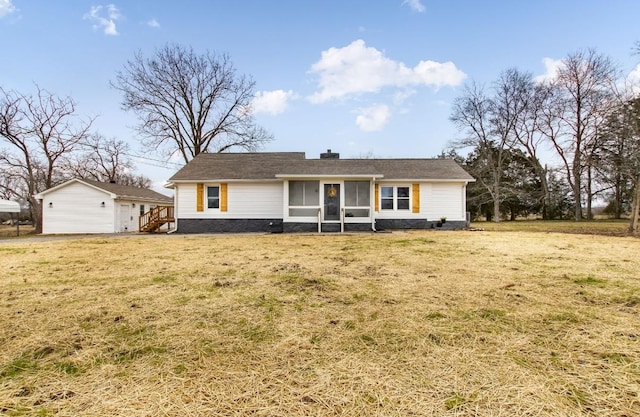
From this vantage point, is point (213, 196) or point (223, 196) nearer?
point (223, 196)

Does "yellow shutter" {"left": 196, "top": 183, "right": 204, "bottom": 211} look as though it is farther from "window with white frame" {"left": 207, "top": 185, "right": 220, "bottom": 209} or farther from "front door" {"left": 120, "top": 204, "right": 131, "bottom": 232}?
"front door" {"left": 120, "top": 204, "right": 131, "bottom": 232}

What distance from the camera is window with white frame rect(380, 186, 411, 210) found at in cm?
1602

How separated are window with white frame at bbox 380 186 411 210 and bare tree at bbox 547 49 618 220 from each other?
51.6 feet

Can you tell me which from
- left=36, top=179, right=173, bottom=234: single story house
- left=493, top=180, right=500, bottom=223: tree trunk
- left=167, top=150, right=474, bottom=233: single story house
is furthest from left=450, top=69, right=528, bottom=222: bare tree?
left=36, top=179, right=173, bottom=234: single story house

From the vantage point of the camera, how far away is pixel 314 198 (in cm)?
1498

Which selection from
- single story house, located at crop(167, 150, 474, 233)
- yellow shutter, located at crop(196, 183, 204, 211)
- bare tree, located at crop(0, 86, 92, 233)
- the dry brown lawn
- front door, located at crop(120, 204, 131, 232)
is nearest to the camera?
the dry brown lawn

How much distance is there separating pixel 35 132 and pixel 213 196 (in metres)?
17.8

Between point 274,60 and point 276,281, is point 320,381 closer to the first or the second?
point 276,281

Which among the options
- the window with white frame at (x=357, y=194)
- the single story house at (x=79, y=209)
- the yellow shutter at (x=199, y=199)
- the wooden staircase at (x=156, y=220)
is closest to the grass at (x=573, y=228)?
the window with white frame at (x=357, y=194)

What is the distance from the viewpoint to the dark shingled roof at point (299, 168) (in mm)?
15008

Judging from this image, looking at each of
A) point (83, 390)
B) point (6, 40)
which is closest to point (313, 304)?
point (83, 390)

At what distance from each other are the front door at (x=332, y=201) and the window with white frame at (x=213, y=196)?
569cm

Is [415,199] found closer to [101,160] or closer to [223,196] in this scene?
[223,196]

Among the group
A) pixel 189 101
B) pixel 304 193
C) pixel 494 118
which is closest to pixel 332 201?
pixel 304 193
